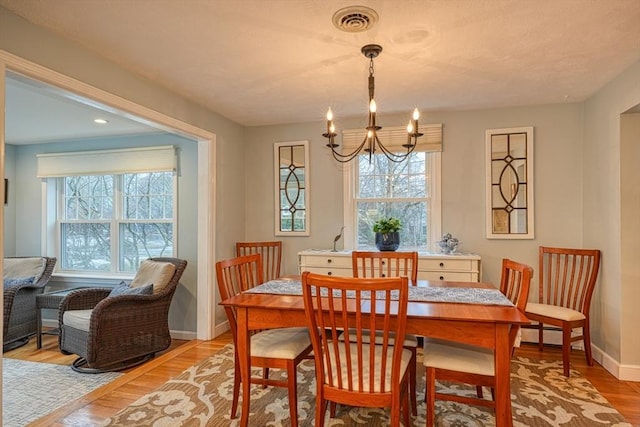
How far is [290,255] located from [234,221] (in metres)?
0.77

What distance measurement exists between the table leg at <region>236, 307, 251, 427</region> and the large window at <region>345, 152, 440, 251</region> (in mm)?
2294

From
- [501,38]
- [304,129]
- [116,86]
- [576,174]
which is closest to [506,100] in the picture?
[576,174]

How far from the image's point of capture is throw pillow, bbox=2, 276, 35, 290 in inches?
155

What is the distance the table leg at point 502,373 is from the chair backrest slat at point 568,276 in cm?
192

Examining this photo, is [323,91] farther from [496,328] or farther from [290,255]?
[496,328]

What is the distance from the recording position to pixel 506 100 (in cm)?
355

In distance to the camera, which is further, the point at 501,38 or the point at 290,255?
the point at 290,255

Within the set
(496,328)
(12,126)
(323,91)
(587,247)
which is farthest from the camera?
(12,126)

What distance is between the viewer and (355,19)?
2051mm

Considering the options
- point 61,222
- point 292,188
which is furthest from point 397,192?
→ point 61,222

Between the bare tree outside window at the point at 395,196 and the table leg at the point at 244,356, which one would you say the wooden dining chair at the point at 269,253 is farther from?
the table leg at the point at 244,356

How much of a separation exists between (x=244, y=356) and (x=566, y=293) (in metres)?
3.14

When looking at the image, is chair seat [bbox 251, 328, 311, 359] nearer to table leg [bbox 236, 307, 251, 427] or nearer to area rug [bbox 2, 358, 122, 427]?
table leg [bbox 236, 307, 251, 427]

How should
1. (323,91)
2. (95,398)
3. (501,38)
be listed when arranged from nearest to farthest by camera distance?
(501,38) → (95,398) → (323,91)
